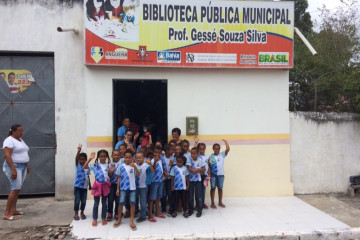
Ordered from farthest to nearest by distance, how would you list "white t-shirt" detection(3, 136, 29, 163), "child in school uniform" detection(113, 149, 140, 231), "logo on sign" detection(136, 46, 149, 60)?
"logo on sign" detection(136, 46, 149, 60) → "white t-shirt" detection(3, 136, 29, 163) → "child in school uniform" detection(113, 149, 140, 231)

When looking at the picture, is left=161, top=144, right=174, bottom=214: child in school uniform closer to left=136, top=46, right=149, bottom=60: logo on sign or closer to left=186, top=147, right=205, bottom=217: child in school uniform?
left=186, top=147, right=205, bottom=217: child in school uniform

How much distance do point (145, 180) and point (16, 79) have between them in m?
3.89

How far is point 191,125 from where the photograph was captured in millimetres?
6980

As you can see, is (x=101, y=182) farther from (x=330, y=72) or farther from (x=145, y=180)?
(x=330, y=72)

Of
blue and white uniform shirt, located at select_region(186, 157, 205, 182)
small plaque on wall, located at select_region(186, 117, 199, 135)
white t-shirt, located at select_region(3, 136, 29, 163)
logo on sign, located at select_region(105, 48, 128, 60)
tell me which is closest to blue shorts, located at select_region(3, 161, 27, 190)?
white t-shirt, located at select_region(3, 136, 29, 163)

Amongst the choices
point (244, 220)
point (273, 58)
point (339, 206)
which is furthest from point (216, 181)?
point (273, 58)

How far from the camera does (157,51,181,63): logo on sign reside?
6.78 meters

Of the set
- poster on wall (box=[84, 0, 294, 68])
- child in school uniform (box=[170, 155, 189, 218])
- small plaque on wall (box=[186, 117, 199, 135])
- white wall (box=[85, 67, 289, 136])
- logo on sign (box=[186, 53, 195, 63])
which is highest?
poster on wall (box=[84, 0, 294, 68])

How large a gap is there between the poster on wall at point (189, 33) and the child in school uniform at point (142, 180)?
233cm

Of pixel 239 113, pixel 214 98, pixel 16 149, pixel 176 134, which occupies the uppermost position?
pixel 214 98

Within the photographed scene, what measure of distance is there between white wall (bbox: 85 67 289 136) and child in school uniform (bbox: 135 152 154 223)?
1736 mm

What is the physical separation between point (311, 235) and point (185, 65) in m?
4.06

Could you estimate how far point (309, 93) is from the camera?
859 cm

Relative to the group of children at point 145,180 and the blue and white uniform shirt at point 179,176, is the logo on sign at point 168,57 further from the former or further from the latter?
the blue and white uniform shirt at point 179,176
